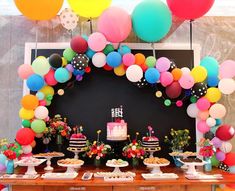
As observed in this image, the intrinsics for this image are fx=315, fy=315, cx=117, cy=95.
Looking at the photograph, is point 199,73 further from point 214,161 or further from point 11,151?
point 11,151

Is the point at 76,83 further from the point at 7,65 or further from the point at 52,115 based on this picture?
the point at 7,65

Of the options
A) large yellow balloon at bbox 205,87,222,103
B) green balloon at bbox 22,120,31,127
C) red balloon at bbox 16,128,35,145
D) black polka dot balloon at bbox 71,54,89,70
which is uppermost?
black polka dot balloon at bbox 71,54,89,70

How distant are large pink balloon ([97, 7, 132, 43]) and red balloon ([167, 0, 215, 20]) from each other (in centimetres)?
47

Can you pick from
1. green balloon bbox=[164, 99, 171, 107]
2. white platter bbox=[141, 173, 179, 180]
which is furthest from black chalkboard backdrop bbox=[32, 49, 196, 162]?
white platter bbox=[141, 173, 179, 180]

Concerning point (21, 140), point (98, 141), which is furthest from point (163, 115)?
point (21, 140)

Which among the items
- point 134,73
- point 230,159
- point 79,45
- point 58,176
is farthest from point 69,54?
point 230,159

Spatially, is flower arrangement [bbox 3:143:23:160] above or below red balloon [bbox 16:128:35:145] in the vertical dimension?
below

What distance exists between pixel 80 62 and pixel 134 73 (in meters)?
0.58

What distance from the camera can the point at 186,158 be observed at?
335 cm

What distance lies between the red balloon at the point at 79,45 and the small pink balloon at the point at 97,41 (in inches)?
2.1

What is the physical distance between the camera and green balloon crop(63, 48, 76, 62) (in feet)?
11.2

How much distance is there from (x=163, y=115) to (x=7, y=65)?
6.37 ft

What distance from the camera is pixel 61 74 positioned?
334 centimetres

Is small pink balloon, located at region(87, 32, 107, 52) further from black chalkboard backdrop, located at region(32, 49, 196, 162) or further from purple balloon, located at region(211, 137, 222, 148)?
purple balloon, located at region(211, 137, 222, 148)
